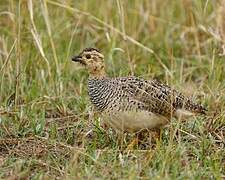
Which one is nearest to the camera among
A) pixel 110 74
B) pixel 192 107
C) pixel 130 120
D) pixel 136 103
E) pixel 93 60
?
pixel 130 120

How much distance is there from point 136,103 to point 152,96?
0.17 meters

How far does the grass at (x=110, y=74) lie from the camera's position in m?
5.55

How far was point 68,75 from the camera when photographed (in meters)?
7.96

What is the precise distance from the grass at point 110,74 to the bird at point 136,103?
0.17m

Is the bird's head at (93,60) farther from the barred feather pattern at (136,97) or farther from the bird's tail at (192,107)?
the bird's tail at (192,107)

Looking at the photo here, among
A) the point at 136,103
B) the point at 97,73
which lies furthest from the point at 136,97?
the point at 97,73

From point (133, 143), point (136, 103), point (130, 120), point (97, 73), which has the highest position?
point (97, 73)

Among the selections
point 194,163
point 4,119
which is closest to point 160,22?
point 4,119

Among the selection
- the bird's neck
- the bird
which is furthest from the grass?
the bird's neck

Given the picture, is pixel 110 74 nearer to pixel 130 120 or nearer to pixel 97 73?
pixel 97 73

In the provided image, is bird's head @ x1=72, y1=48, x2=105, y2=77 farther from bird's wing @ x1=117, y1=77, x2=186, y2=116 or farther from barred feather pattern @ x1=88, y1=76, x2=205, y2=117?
bird's wing @ x1=117, y1=77, x2=186, y2=116

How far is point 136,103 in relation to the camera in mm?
6141

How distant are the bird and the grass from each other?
17 cm

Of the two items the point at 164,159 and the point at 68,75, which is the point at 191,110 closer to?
the point at 164,159
